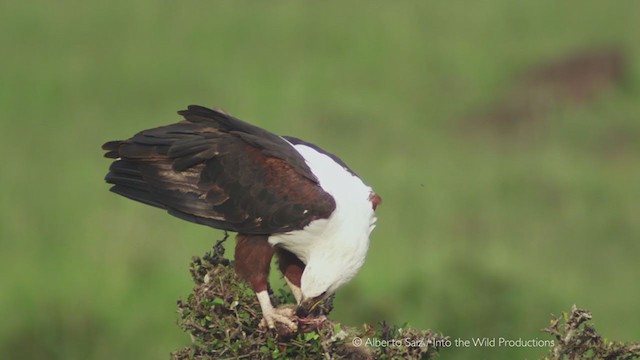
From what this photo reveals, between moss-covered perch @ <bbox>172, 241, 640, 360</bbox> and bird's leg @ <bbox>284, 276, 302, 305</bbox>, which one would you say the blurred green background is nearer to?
bird's leg @ <bbox>284, 276, 302, 305</bbox>

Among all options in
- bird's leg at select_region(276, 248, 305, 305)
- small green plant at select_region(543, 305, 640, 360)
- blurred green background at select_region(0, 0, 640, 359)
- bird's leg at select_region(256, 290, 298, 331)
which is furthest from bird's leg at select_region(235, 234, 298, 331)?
blurred green background at select_region(0, 0, 640, 359)

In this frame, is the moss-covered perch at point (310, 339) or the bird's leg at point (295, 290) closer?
the moss-covered perch at point (310, 339)

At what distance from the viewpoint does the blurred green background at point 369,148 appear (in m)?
11.6

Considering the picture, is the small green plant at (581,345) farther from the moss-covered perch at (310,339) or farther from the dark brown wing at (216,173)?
the dark brown wing at (216,173)

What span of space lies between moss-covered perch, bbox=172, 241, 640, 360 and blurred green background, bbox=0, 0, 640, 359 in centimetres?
457

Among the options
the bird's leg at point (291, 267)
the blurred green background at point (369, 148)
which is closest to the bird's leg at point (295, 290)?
the bird's leg at point (291, 267)

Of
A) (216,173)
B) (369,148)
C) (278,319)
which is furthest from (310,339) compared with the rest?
(369,148)

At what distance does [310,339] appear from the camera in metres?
6.02

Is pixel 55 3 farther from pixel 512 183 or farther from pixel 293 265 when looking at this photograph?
pixel 293 265

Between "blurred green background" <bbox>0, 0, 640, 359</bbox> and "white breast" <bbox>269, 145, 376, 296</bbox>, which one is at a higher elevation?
"blurred green background" <bbox>0, 0, 640, 359</bbox>

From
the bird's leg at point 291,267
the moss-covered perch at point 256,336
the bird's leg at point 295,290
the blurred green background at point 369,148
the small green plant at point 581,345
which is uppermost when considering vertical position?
the blurred green background at point 369,148

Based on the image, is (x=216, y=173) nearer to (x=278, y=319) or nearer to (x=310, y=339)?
(x=278, y=319)

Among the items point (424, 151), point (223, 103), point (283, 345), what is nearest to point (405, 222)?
point (424, 151)

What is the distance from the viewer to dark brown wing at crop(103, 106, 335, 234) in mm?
6617
